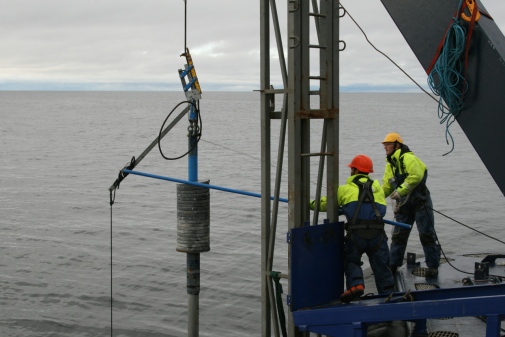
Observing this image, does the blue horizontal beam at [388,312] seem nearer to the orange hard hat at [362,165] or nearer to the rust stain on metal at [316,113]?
the orange hard hat at [362,165]

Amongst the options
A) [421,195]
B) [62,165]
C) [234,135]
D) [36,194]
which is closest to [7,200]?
[36,194]

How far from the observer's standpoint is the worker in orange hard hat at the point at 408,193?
28.6 ft

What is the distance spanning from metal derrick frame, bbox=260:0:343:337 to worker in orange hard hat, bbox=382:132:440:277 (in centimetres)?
215

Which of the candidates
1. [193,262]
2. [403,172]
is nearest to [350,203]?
[403,172]

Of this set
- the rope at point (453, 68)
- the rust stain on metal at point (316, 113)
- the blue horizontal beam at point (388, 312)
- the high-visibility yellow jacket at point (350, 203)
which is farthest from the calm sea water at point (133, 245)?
the rope at point (453, 68)

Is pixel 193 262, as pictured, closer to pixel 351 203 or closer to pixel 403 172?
pixel 351 203

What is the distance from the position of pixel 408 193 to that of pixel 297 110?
318 cm

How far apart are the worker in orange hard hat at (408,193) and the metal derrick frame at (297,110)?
84.5 inches

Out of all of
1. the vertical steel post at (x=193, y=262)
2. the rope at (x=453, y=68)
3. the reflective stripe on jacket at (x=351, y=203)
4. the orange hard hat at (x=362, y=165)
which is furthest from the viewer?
the vertical steel post at (x=193, y=262)

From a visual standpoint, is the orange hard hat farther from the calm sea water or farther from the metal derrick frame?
the calm sea water

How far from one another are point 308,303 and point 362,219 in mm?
1123

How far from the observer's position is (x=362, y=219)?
6910 millimetres

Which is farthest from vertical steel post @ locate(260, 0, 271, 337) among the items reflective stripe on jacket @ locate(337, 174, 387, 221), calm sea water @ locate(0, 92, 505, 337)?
calm sea water @ locate(0, 92, 505, 337)

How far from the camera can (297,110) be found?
6.28 m
